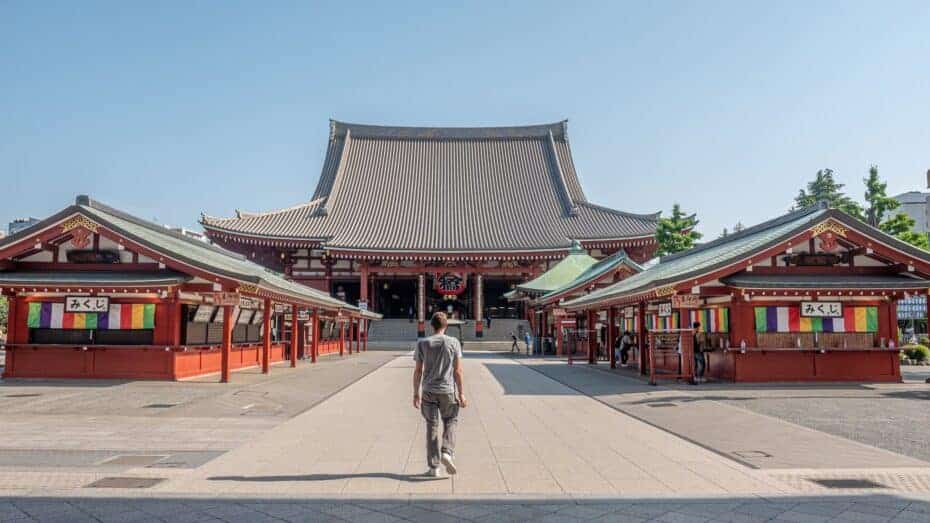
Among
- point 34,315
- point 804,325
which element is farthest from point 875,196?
point 34,315

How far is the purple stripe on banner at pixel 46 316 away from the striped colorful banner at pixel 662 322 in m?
17.1

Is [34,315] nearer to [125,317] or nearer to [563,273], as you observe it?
[125,317]

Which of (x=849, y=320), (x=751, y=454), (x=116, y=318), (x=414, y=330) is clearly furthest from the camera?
(x=414, y=330)

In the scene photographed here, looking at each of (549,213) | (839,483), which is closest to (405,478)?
(839,483)

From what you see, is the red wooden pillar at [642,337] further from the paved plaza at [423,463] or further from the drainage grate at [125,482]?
the drainage grate at [125,482]

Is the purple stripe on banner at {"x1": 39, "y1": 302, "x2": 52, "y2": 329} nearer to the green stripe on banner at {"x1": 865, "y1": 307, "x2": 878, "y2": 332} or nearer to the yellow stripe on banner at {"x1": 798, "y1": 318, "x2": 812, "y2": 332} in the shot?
the yellow stripe on banner at {"x1": 798, "y1": 318, "x2": 812, "y2": 332}

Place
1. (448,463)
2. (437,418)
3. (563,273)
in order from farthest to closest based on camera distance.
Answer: (563,273) < (437,418) < (448,463)

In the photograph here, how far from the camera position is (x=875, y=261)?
19.1 meters

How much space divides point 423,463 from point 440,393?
131 centimetres

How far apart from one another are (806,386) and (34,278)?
19753 mm

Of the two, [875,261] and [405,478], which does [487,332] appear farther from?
[405,478]

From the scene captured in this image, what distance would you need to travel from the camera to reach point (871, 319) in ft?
61.1

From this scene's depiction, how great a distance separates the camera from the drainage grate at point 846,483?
23.5 feet

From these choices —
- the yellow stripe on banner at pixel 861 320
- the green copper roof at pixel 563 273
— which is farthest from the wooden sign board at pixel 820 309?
the green copper roof at pixel 563 273
